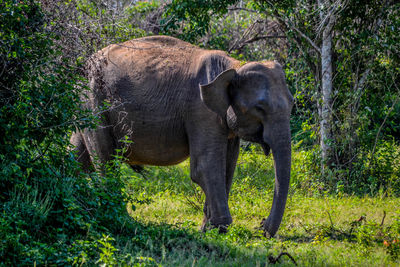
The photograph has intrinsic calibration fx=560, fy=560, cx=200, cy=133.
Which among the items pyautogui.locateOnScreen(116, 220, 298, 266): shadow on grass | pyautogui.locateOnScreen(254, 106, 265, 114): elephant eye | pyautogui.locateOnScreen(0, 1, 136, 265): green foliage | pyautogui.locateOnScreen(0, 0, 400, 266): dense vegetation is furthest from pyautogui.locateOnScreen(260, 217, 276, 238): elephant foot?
pyautogui.locateOnScreen(0, 1, 136, 265): green foliage

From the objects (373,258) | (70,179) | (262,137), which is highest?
(262,137)

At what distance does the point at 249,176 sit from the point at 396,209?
9.51 feet

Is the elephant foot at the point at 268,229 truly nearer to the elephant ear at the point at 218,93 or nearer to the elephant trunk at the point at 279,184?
the elephant trunk at the point at 279,184

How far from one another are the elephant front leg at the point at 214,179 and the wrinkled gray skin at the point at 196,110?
0.04ft

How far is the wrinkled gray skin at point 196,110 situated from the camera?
272 inches

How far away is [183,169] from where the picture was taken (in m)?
11.4

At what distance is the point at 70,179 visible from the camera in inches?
232

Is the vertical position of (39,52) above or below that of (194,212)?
above

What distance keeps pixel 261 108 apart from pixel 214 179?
1.09 metres

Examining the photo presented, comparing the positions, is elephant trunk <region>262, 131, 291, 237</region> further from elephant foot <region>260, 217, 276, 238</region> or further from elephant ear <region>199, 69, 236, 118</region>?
elephant ear <region>199, 69, 236, 118</region>

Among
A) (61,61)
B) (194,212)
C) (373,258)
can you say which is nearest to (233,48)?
(194,212)

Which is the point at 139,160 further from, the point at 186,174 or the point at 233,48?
the point at 233,48

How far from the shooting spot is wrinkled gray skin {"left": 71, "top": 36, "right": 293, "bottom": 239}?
691 centimetres

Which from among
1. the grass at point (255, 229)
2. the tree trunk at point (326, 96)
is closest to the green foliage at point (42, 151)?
the grass at point (255, 229)
